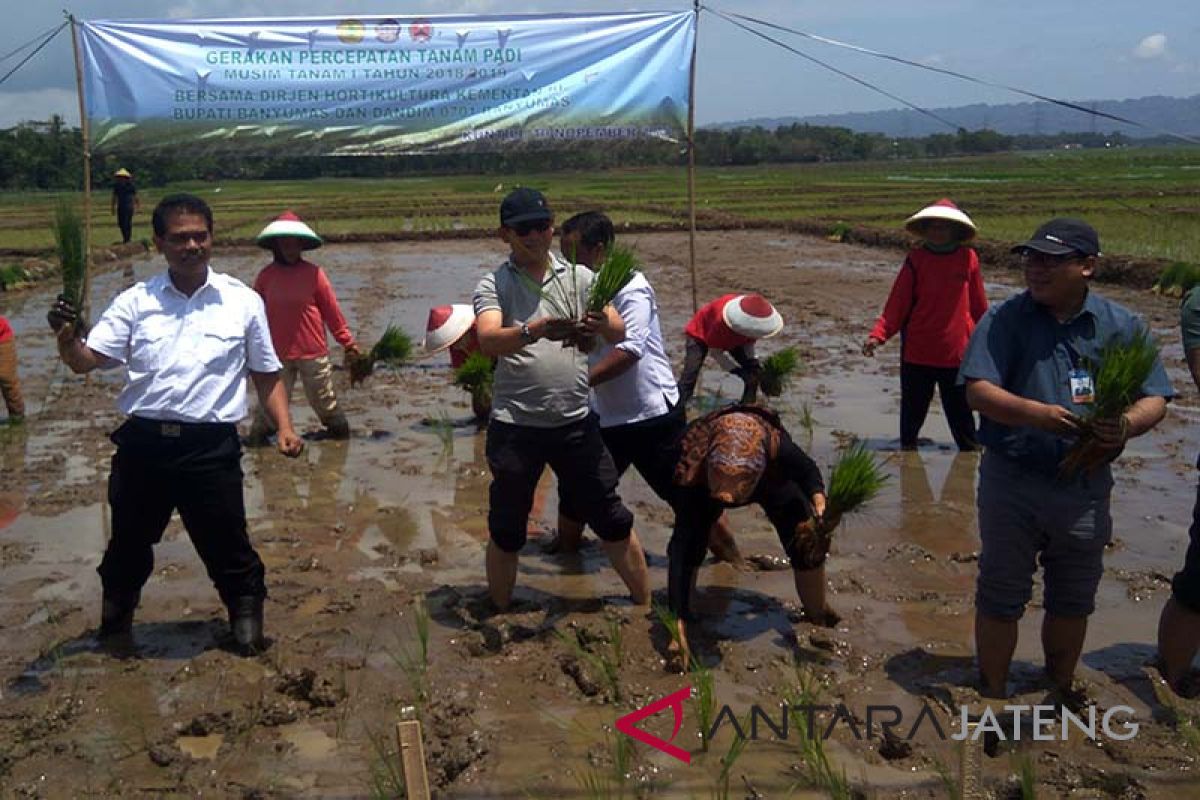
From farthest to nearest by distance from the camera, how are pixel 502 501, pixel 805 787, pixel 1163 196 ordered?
1. pixel 1163 196
2. pixel 502 501
3. pixel 805 787

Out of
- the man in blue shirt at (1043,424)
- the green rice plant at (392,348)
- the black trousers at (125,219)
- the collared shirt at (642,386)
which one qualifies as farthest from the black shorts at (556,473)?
the black trousers at (125,219)

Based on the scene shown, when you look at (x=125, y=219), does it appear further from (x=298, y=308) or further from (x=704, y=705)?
(x=704, y=705)

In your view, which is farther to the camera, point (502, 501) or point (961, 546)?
point (961, 546)

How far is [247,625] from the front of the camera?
14.5 feet

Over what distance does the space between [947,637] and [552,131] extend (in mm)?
4540

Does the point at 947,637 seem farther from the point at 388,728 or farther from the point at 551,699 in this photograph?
the point at 388,728

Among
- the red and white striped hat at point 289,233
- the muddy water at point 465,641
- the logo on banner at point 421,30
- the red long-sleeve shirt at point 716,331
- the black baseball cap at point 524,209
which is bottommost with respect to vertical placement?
the muddy water at point 465,641

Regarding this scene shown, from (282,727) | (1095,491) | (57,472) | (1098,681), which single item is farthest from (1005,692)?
(57,472)

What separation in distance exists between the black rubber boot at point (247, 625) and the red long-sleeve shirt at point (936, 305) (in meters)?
4.13

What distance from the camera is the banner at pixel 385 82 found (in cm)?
764

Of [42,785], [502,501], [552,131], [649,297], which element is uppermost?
→ [552,131]

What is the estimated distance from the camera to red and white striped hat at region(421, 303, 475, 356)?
7439 mm

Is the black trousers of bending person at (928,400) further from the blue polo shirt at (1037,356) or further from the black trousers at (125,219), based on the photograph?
the black trousers at (125,219)

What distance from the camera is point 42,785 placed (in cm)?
351
